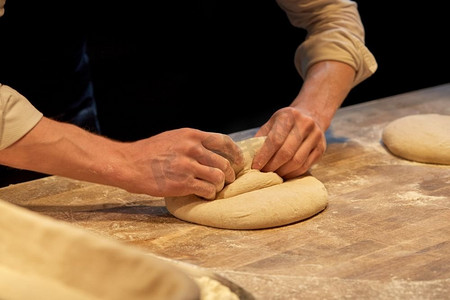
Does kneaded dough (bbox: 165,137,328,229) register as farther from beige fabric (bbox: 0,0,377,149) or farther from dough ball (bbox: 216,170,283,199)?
beige fabric (bbox: 0,0,377,149)

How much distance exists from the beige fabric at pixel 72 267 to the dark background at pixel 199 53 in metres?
1.31

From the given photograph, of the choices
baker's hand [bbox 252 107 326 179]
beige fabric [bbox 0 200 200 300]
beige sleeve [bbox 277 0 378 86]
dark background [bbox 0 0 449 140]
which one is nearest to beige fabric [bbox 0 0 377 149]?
beige sleeve [bbox 277 0 378 86]

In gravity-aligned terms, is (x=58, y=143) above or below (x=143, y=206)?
above

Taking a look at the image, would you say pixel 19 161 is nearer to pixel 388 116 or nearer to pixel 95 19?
pixel 95 19

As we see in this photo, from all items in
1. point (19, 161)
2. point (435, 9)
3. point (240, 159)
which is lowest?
point (435, 9)

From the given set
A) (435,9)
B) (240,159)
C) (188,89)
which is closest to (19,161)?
(240,159)

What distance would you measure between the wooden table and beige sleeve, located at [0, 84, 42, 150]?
290 millimetres

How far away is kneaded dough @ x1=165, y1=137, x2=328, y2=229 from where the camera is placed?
189cm

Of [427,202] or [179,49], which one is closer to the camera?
[427,202]

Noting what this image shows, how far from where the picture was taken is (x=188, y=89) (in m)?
3.16

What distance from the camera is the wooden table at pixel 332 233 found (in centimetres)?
158

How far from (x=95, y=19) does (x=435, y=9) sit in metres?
2.22

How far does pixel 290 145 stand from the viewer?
2.10 meters

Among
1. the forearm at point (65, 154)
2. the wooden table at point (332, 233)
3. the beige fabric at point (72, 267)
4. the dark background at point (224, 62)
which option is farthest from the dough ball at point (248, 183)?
the dark background at point (224, 62)
